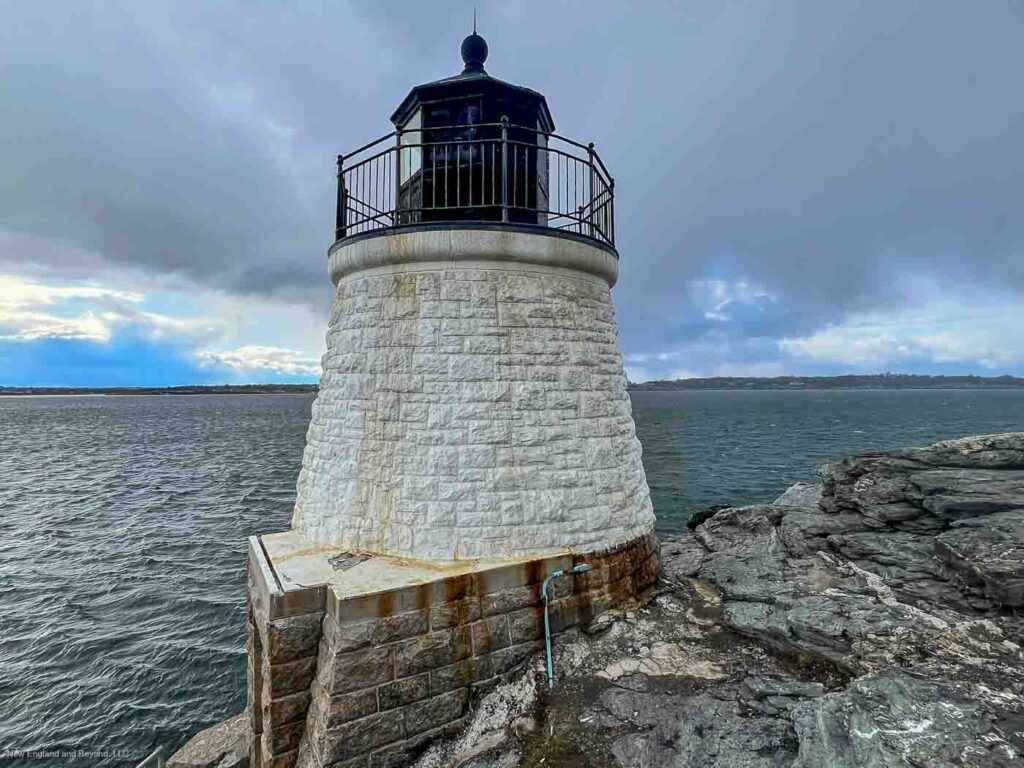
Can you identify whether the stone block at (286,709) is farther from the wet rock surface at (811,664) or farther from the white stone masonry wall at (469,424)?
the white stone masonry wall at (469,424)

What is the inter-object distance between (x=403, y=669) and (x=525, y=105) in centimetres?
654

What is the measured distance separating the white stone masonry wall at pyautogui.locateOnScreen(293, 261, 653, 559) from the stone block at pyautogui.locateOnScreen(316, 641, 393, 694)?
3.55 ft

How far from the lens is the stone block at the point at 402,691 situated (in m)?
4.90

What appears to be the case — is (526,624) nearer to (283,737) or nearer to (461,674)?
(461,674)

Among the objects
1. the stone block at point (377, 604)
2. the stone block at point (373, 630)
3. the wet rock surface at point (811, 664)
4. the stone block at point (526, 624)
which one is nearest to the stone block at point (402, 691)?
the stone block at point (373, 630)

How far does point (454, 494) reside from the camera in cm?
575

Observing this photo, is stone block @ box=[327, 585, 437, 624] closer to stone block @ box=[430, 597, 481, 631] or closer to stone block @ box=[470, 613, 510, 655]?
stone block @ box=[430, 597, 481, 631]

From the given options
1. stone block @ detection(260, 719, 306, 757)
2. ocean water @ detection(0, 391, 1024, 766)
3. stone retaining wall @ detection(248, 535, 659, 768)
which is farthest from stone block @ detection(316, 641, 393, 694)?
ocean water @ detection(0, 391, 1024, 766)

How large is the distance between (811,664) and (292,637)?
4949 mm

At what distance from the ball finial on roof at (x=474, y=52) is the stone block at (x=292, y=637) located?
6768 mm

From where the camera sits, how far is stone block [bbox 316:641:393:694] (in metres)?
4.73

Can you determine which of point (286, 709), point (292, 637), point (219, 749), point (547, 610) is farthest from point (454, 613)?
point (219, 749)

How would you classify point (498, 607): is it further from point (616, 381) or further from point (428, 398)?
point (616, 381)

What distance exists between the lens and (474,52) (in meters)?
7.15
